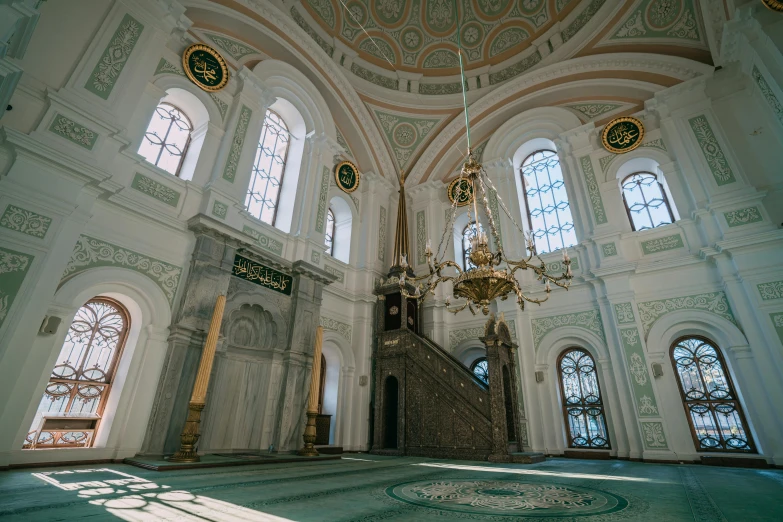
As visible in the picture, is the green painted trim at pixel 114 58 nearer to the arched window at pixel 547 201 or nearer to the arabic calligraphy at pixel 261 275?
the arabic calligraphy at pixel 261 275

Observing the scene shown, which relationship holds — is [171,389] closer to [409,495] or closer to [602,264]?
[409,495]

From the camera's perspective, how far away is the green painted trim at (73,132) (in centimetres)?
474

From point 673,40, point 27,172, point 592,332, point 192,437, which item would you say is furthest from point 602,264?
point 27,172

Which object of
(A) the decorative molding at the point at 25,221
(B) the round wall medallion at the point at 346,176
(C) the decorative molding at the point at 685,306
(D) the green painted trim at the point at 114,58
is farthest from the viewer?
(B) the round wall medallion at the point at 346,176

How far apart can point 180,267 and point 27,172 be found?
6.96 ft

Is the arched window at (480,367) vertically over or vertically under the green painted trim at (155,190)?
under

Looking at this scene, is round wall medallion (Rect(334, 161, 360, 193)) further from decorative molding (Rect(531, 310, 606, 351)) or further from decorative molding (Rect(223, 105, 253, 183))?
decorative molding (Rect(531, 310, 606, 351))

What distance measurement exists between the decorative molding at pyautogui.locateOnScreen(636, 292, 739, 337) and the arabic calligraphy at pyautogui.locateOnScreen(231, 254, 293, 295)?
22.7ft

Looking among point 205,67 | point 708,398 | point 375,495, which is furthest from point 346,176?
point 708,398

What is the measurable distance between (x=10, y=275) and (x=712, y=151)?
437 inches

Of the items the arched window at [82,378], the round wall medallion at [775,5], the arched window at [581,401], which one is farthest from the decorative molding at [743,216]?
the arched window at [82,378]

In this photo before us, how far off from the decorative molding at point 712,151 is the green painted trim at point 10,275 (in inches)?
421

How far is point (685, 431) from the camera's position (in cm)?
611

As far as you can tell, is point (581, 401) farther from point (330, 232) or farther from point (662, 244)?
point (330, 232)
